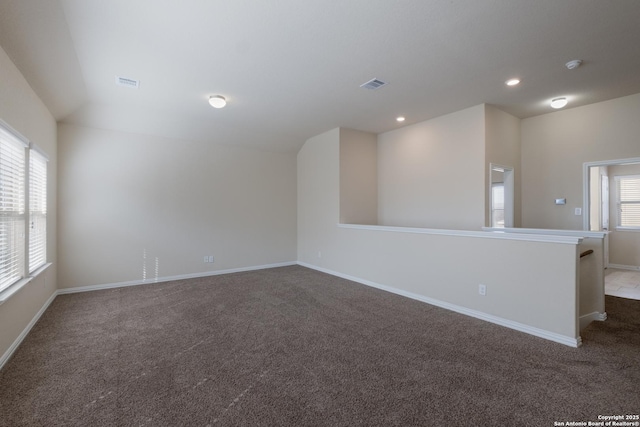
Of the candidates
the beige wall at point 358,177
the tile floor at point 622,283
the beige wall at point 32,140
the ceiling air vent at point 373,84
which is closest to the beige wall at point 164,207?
the beige wall at point 32,140

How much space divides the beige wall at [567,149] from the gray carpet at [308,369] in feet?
5.39

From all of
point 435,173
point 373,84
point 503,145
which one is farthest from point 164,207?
point 503,145

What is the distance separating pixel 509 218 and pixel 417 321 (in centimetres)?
289

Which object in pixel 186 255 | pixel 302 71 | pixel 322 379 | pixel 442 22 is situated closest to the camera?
pixel 322 379

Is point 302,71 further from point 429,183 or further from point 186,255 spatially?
point 186,255

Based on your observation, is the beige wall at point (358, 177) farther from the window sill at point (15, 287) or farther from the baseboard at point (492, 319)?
the window sill at point (15, 287)

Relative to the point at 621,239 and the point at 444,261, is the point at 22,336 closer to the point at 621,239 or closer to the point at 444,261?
the point at 444,261

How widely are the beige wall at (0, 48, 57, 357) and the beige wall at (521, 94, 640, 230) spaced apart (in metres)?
6.78

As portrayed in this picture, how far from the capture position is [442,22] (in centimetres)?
245

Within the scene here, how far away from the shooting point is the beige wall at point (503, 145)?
4.37m

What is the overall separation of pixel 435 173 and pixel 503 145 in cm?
111

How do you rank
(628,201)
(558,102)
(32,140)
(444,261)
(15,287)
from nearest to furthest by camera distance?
(15,287) < (32,140) < (444,261) < (558,102) < (628,201)

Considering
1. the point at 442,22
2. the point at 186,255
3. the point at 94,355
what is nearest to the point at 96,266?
the point at 186,255

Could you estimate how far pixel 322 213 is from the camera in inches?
237
